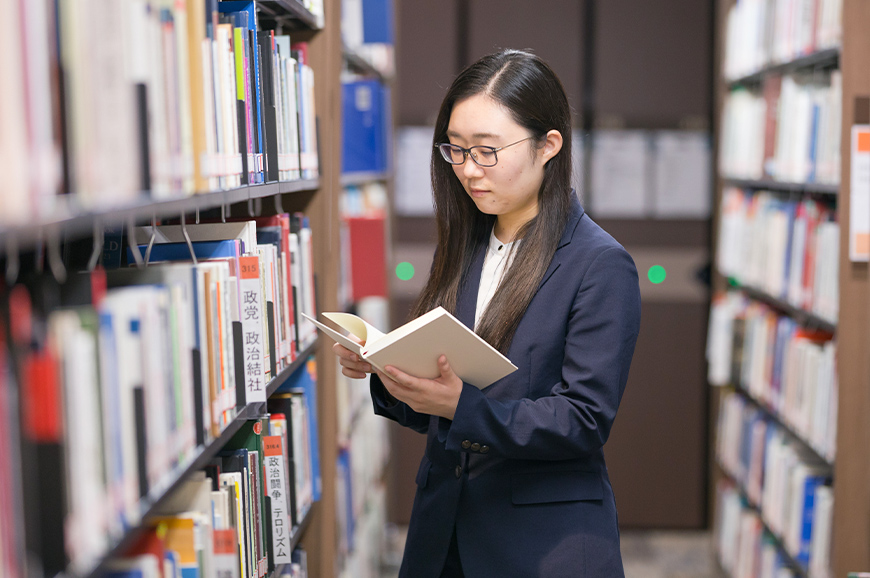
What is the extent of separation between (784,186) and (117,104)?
9.04ft

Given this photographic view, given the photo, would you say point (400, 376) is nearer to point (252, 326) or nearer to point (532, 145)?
point (252, 326)

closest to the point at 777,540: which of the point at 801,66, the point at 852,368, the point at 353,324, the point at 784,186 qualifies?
the point at 852,368

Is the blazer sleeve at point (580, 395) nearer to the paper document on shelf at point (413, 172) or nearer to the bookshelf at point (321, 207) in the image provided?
the bookshelf at point (321, 207)

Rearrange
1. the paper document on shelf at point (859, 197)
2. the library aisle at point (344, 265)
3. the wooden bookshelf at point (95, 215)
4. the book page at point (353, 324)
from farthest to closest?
the paper document on shelf at point (859, 197)
the book page at point (353, 324)
the library aisle at point (344, 265)
the wooden bookshelf at point (95, 215)

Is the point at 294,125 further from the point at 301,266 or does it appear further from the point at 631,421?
the point at 631,421

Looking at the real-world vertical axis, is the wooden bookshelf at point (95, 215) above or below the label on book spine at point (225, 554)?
above

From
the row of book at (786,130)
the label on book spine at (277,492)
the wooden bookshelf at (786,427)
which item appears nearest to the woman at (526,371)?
the label on book spine at (277,492)

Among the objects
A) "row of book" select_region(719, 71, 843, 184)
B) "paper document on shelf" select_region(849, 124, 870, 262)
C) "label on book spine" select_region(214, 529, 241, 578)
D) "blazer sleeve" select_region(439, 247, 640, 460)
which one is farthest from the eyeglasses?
"row of book" select_region(719, 71, 843, 184)

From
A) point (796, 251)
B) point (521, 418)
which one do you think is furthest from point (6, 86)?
point (796, 251)

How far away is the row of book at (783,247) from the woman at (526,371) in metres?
1.26

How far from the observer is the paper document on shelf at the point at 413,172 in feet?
14.4

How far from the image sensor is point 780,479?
309cm

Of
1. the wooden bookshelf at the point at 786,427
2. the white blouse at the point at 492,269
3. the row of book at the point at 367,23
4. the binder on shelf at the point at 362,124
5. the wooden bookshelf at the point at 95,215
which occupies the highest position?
the row of book at the point at 367,23

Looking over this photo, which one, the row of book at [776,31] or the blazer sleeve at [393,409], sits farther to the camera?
the row of book at [776,31]
